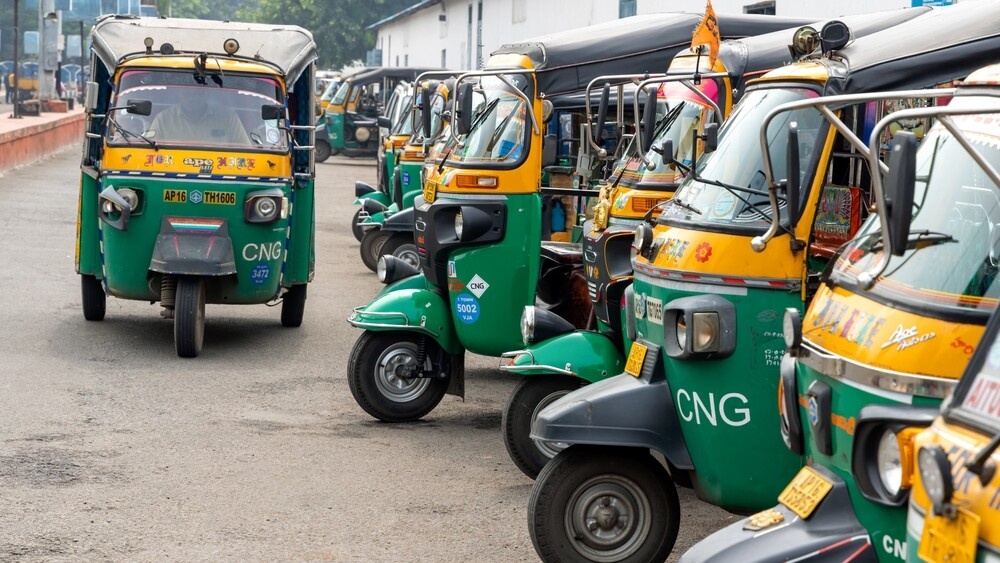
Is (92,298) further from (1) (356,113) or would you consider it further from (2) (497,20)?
(1) (356,113)

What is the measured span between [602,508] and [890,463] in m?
2.14

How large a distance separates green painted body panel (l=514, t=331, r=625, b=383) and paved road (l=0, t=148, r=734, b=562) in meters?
0.78

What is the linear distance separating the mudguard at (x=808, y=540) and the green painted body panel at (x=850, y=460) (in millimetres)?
25

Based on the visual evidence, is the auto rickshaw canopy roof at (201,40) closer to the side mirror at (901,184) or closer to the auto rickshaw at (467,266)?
the auto rickshaw at (467,266)

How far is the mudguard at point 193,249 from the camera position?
Result: 11.1 metres

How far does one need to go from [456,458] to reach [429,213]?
1.79 m

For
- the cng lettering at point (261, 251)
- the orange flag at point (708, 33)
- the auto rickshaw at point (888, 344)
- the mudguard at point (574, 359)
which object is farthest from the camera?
the cng lettering at point (261, 251)

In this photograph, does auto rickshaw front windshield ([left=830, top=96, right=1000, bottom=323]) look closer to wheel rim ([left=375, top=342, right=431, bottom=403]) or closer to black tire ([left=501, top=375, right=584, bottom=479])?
black tire ([left=501, top=375, right=584, bottom=479])

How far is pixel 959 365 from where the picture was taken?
3938mm

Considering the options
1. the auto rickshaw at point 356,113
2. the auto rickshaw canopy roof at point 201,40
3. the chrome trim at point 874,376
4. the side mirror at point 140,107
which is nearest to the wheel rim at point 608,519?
the chrome trim at point 874,376

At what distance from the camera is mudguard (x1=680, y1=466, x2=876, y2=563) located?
4141 mm

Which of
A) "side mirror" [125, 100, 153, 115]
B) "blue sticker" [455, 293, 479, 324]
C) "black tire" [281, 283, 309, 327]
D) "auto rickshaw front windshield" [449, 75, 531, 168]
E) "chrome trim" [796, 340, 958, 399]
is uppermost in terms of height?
"side mirror" [125, 100, 153, 115]

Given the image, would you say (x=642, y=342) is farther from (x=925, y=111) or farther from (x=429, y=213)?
(x=429, y=213)

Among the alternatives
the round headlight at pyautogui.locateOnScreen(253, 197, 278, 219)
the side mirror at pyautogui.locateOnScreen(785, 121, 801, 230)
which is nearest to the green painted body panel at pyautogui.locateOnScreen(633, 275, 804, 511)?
the side mirror at pyautogui.locateOnScreen(785, 121, 801, 230)
